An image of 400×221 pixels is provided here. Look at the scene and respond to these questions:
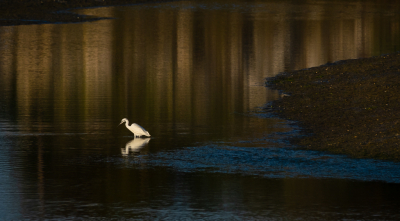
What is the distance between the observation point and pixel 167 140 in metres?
16.8

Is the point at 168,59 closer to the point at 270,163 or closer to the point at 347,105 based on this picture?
the point at 347,105

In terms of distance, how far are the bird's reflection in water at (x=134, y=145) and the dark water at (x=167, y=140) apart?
23mm

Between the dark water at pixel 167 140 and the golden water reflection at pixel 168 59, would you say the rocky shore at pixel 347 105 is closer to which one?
the dark water at pixel 167 140

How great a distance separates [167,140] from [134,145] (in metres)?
0.85

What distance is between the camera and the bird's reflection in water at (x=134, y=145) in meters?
15.8

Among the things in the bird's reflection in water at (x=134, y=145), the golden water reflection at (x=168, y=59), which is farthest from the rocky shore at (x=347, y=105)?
the bird's reflection in water at (x=134, y=145)

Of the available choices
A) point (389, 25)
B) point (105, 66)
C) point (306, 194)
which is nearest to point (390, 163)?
point (306, 194)

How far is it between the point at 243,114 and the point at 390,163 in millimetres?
7253

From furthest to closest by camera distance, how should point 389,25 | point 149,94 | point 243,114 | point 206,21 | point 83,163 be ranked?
1. point 206,21
2. point 389,25
3. point 149,94
4. point 243,114
5. point 83,163

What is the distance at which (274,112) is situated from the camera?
830 inches

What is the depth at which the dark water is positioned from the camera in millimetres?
11727

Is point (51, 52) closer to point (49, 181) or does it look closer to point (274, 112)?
point (274, 112)

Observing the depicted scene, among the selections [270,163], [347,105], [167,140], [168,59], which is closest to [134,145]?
[167,140]

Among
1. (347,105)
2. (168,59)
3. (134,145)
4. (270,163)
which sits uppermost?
(168,59)
